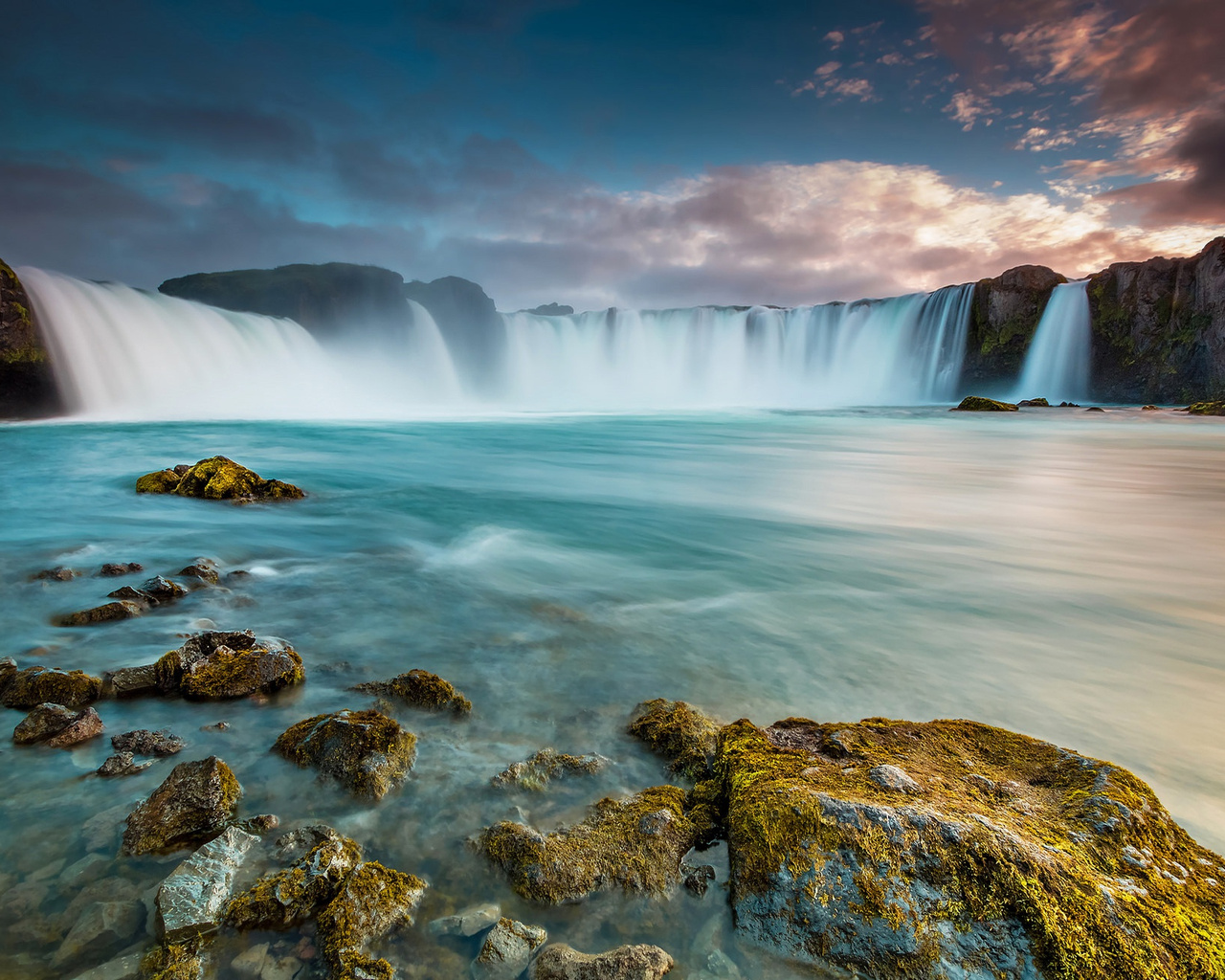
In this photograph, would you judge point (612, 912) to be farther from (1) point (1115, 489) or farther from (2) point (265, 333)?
(2) point (265, 333)

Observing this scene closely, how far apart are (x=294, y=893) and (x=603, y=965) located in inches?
42.6

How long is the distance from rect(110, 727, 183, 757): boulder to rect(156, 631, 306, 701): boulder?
0.43 metres

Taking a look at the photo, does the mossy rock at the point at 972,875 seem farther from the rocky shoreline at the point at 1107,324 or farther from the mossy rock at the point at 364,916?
the rocky shoreline at the point at 1107,324

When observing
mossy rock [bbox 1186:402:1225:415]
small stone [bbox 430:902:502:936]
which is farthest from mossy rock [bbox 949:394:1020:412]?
small stone [bbox 430:902:502:936]

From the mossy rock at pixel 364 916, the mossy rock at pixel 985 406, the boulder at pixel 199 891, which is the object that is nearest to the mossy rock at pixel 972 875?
the mossy rock at pixel 364 916

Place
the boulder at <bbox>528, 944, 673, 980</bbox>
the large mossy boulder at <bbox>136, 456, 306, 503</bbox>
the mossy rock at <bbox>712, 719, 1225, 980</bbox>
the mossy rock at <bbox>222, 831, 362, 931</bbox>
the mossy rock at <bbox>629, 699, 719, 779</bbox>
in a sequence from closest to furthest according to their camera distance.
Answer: the mossy rock at <bbox>712, 719, 1225, 980</bbox> < the boulder at <bbox>528, 944, 673, 980</bbox> < the mossy rock at <bbox>222, 831, 362, 931</bbox> < the mossy rock at <bbox>629, 699, 719, 779</bbox> < the large mossy boulder at <bbox>136, 456, 306, 503</bbox>

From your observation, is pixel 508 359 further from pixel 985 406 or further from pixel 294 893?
pixel 294 893

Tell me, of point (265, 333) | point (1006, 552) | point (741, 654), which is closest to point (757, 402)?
point (265, 333)

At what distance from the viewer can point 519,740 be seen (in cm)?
324

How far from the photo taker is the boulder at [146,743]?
9.67ft

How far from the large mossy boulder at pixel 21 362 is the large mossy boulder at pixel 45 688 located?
24572 mm

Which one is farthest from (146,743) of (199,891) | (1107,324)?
(1107,324)

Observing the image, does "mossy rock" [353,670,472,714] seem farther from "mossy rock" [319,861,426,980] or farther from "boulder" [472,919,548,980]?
"boulder" [472,919,548,980]

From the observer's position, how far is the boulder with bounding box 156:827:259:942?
A: 1927 millimetres
